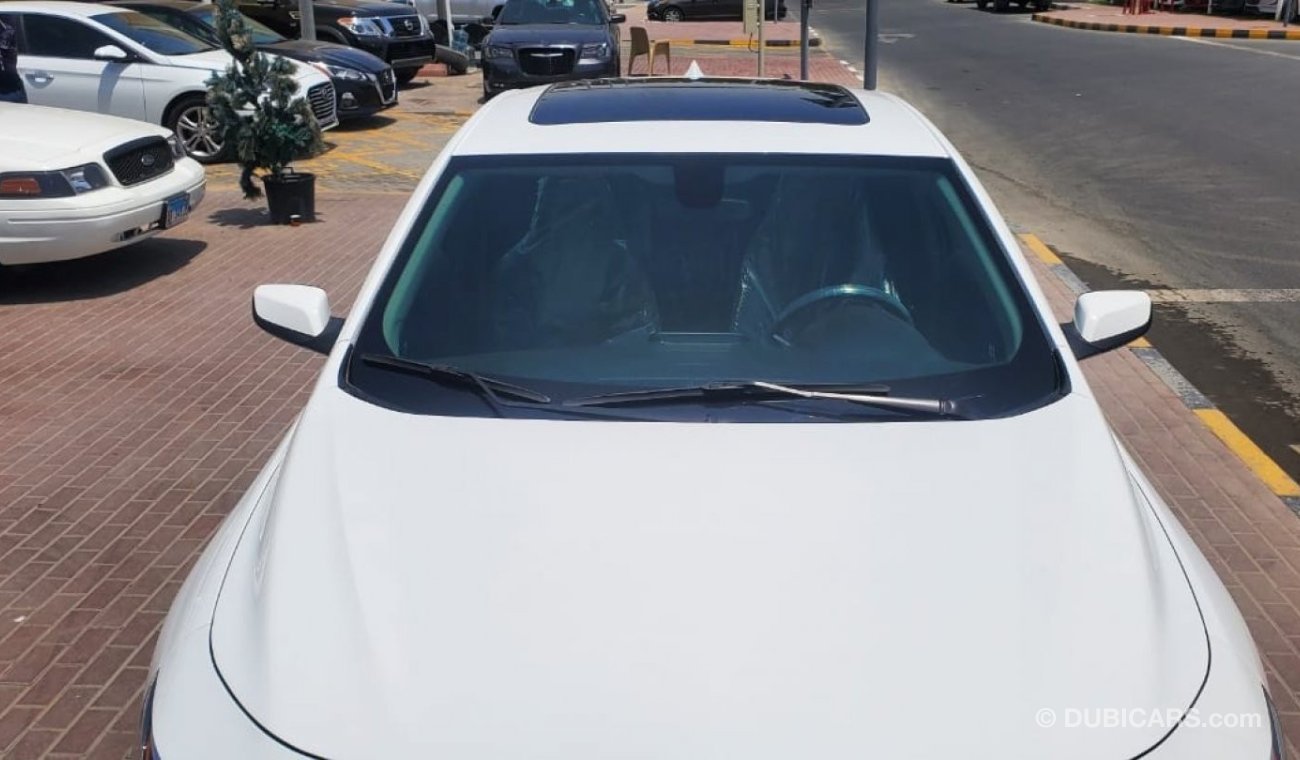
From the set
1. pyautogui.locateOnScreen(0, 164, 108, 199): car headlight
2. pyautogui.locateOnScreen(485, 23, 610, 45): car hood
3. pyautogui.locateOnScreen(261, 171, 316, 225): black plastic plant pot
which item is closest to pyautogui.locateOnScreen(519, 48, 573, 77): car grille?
pyautogui.locateOnScreen(485, 23, 610, 45): car hood

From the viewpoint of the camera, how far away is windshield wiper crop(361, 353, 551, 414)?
2920 mm

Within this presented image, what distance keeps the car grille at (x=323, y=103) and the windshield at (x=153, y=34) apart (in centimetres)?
115

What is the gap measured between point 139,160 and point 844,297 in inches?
288

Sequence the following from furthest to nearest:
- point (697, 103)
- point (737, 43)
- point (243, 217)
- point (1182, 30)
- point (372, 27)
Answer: point (1182, 30)
point (737, 43)
point (372, 27)
point (243, 217)
point (697, 103)

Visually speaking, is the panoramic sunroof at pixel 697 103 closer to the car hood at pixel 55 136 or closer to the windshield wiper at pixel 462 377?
the windshield wiper at pixel 462 377

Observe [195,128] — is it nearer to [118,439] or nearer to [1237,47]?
[118,439]

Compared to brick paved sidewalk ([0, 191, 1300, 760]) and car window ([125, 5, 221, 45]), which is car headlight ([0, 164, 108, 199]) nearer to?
brick paved sidewalk ([0, 191, 1300, 760])

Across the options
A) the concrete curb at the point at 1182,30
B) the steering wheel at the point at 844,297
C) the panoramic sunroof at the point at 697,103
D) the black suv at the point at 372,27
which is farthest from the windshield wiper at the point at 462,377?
the concrete curb at the point at 1182,30

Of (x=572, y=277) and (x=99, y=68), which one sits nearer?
(x=572, y=277)

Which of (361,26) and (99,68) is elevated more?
(99,68)

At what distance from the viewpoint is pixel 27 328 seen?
315 inches

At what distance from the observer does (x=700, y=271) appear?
3480 millimetres

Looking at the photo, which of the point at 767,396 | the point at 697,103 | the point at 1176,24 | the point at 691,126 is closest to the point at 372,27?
the point at 697,103

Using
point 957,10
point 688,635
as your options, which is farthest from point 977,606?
point 957,10
